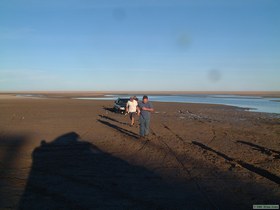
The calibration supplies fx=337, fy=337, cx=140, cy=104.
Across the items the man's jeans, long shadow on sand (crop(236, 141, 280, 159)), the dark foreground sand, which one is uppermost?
the man's jeans

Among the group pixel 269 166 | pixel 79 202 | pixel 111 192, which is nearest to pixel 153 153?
pixel 269 166

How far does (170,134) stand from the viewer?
51.4 ft

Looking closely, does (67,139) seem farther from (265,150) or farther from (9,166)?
(265,150)

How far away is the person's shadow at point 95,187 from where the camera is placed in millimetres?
6055

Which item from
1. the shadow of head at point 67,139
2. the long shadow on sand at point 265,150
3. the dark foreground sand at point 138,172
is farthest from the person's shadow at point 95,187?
the long shadow on sand at point 265,150

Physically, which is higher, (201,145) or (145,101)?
(145,101)

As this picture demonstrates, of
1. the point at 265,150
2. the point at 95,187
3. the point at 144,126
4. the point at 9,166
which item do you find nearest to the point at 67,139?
the point at 144,126

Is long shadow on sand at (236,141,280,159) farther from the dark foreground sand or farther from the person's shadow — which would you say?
the person's shadow

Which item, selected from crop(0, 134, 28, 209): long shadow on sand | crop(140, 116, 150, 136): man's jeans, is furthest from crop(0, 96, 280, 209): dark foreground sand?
crop(140, 116, 150, 136): man's jeans

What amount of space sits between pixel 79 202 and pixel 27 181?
1946 mm

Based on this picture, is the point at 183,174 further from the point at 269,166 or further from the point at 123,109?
the point at 123,109

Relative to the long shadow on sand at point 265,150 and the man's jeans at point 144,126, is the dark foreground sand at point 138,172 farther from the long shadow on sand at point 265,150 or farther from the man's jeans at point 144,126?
the man's jeans at point 144,126

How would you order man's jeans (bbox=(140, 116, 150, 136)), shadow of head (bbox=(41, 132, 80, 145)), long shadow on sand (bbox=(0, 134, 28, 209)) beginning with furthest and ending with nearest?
1. man's jeans (bbox=(140, 116, 150, 136))
2. shadow of head (bbox=(41, 132, 80, 145))
3. long shadow on sand (bbox=(0, 134, 28, 209))

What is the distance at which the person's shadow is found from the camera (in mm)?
6055
